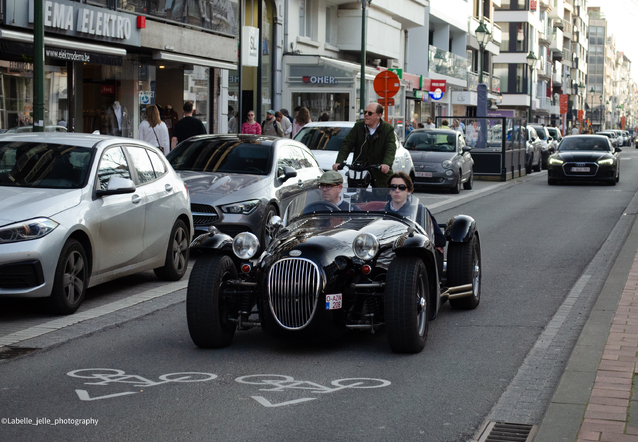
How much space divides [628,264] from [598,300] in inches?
102

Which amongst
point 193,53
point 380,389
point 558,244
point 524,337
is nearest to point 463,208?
point 558,244

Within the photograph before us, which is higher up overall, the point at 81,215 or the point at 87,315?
the point at 81,215

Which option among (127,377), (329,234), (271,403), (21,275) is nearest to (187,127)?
(21,275)

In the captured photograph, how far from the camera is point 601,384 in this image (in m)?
5.70

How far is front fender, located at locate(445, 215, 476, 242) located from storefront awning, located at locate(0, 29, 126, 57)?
36.1 feet

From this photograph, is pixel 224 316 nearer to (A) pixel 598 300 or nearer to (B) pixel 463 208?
(A) pixel 598 300

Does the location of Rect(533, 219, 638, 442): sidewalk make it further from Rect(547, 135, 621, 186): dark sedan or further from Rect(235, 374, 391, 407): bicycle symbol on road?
Rect(547, 135, 621, 186): dark sedan

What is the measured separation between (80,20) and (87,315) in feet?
40.3

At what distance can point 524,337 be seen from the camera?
7.43 meters

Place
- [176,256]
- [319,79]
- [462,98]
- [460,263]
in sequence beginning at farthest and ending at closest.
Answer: [462,98], [319,79], [176,256], [460,263]

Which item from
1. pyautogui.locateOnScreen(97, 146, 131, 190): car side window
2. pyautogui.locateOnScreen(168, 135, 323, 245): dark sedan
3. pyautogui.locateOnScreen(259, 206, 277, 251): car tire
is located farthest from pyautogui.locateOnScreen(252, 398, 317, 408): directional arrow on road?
pyautogui.locateOnScreen(259, 206, 277, 251): car tire

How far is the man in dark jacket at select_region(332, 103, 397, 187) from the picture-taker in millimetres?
10805

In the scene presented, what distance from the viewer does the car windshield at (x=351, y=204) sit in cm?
748

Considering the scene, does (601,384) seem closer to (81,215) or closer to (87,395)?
(87,395)
